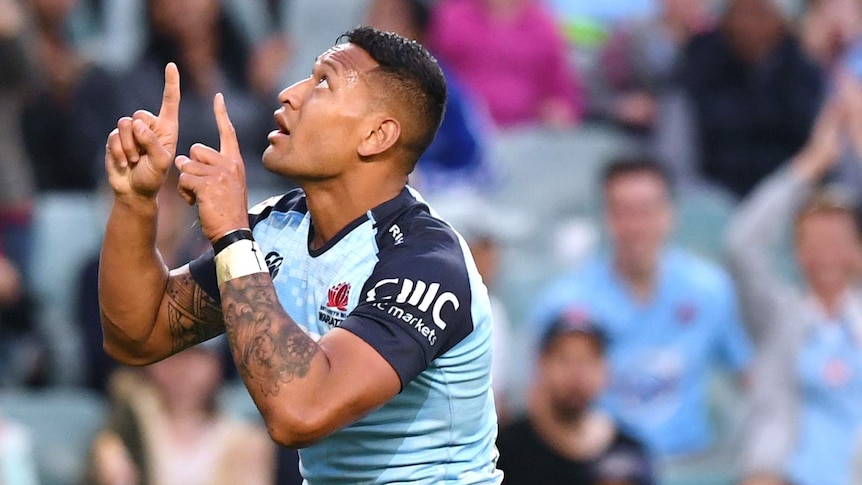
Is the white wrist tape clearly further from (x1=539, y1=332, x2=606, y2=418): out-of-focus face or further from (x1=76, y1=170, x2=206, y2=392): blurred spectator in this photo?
(x1=76, y1=170, x2=206, y2=392): blurred spectator

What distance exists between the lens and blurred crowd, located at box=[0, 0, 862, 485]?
614 centimetres

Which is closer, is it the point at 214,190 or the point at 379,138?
the point at 214,190

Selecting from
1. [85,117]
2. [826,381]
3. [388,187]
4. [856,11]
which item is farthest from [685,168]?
[388,187]

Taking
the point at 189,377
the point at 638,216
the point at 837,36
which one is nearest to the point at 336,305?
the point at 189,377

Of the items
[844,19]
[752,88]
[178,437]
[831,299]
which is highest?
[844,19]

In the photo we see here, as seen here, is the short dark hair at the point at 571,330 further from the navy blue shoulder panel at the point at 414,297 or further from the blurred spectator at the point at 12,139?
the navy blue shoulder panel at the point at 414,297

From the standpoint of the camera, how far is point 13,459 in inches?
228

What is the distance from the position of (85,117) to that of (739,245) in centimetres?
310

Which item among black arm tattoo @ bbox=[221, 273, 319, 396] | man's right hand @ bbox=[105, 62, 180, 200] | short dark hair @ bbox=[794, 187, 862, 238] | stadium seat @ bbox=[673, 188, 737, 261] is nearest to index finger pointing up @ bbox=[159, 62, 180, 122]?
man's right hand @ bbox=[105, 62, 180, 200]

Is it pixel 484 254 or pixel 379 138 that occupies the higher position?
pixel 379 138

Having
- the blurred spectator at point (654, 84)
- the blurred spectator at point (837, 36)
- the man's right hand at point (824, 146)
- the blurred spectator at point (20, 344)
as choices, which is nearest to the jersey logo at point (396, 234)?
the blurred spectator at point (20, 344)

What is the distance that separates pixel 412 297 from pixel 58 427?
3.47 meters

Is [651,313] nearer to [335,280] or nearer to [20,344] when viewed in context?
[20,344]

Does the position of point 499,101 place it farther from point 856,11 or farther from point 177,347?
point 177,347
